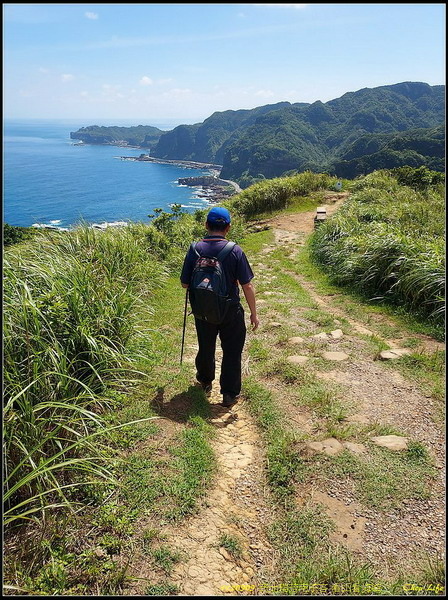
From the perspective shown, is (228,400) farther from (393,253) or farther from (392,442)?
(393,253)

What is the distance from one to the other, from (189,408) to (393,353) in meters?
2.93

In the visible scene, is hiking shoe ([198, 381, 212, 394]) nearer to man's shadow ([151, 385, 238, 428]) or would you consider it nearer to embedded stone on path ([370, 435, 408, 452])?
man's shadow ([151, 385, 238, 428])

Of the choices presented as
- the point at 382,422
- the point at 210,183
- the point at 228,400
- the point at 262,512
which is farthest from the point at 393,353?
the point at 210,183

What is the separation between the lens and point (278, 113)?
17488 cm

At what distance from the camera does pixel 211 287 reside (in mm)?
3617

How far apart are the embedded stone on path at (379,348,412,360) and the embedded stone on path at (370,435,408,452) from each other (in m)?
1.65

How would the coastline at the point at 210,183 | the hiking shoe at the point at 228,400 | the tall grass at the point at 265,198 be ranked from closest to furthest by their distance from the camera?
the hiking shoe at the point at 228,400, the tall grass at the point at 265,198, the coastline at the point at 210,183

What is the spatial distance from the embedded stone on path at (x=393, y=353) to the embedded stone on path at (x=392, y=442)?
165 centimetres

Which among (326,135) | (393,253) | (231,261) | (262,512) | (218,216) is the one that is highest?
(326,135)

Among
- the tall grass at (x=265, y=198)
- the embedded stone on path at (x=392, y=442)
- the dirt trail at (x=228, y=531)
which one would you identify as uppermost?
the tall grass at (x=265, y=198)

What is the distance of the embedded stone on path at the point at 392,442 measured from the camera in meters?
3.32

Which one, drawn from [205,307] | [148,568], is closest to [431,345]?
[205,307]

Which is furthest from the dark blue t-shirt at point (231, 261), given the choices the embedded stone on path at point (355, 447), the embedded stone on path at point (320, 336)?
the embedded stone on path at point (320, 336)

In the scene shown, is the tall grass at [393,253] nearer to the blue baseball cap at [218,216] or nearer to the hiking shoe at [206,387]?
the hiking shoe at [206,387]
